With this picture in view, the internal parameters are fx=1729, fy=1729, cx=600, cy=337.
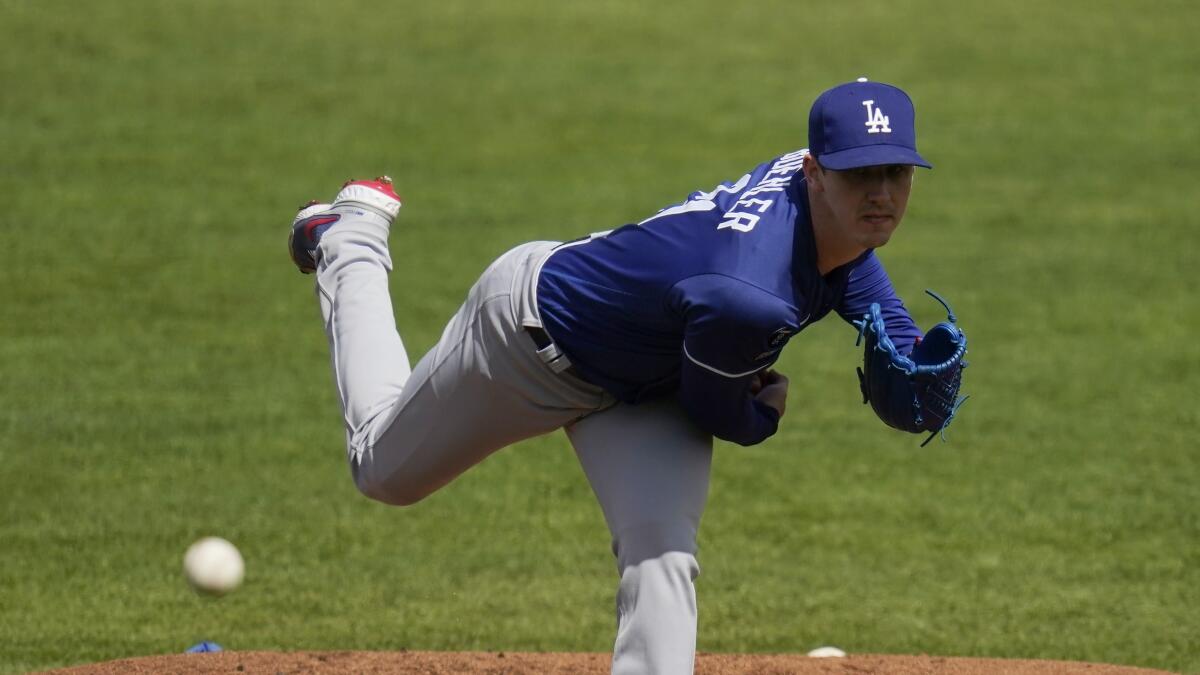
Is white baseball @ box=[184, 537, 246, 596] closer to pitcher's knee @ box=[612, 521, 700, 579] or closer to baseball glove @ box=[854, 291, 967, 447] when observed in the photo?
pitcher's knee @ box=[612, 521, 700, 579]

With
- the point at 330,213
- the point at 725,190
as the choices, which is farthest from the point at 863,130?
the point at 330,213

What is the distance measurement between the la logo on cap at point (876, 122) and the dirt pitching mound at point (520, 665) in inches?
85.8

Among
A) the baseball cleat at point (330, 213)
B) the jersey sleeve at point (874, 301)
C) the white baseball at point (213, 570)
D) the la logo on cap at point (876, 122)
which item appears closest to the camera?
the la logo on cap at point (876, 122)

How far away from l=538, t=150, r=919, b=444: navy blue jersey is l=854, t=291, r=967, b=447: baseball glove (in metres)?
0.18

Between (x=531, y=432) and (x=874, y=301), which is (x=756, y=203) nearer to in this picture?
(x=874, y=301)

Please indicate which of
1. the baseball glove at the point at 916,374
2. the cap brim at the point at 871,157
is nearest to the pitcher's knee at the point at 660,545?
the baseball glove at the point at 916,374

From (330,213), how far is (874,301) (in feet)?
5.80

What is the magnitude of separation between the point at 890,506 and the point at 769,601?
1427mm

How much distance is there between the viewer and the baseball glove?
4418 millimetres

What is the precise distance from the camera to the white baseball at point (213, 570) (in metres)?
6.29

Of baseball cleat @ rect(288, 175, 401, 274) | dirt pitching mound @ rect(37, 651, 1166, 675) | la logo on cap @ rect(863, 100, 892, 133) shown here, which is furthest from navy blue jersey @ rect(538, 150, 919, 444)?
dirt pitching mound @ rect(37, 651, 1166, 675)

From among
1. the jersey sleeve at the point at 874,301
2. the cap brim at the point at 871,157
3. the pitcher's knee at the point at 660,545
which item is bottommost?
the pitcher's knee at the point at 660,545

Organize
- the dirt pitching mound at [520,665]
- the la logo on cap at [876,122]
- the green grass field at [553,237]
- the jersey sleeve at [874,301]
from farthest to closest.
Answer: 1. the green grass field at [553,237]
2. the dirt pitching mound at [520,665]
3. the jersey sleeve at [874,301]
4. the la logo on cap at [876,122]

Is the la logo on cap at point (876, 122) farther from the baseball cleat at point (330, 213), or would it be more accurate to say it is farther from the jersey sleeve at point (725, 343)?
the baseball cleat at point (330, 213)
